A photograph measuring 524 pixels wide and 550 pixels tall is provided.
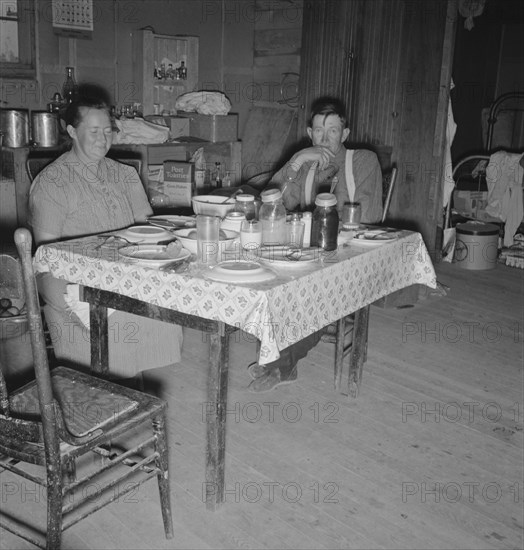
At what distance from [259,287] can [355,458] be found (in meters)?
0.98

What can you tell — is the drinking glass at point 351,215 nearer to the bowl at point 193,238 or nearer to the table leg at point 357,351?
the table leg at point 357,351

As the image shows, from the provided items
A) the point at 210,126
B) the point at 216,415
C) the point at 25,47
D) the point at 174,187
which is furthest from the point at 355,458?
the point at 25,47

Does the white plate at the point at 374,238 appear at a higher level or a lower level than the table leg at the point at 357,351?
higher

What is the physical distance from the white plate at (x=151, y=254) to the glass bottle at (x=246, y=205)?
353 millimetres

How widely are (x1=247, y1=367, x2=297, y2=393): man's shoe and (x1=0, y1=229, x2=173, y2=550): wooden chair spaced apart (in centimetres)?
102

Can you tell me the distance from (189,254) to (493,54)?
7354 mm

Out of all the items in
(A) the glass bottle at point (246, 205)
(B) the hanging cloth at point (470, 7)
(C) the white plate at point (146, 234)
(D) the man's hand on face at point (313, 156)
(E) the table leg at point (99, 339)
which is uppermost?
(B) the hanging cloth at point (470, 7)

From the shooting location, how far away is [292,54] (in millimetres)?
5246

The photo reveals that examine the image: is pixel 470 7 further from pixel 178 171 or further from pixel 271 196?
pixel 271 196

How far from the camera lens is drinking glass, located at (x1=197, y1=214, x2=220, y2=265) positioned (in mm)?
2113

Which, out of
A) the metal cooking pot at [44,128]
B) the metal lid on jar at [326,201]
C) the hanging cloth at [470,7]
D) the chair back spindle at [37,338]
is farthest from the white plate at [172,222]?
the hanging cloth at [470,7]

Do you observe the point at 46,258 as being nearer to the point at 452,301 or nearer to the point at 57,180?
the point at 57,180

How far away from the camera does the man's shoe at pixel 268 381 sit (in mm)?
3010

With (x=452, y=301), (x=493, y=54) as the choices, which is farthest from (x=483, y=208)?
(x=493, y=54)
